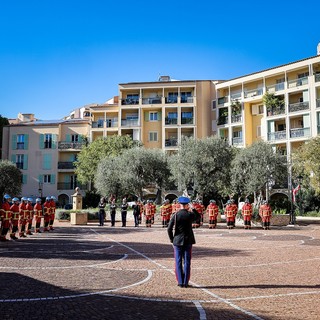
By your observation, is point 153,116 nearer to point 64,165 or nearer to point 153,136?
point 153,136

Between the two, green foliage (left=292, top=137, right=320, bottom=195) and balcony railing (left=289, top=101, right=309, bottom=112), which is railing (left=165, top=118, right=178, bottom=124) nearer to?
balcony railing (left=289, top=101, right=309, bottom=112)

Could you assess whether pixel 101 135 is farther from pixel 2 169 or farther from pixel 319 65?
pixel 319 65

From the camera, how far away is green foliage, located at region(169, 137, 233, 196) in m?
38.8

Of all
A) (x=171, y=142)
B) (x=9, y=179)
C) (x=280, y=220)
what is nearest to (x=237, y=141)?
(x=171, y=142)

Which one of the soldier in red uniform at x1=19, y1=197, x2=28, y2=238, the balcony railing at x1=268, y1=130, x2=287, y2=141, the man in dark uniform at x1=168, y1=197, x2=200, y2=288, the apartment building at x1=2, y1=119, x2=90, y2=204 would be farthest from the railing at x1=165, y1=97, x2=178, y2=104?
the man in dark uniform at x1=168, y1=197, x2=200, y2=288

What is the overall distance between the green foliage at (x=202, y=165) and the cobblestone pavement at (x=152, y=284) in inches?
908

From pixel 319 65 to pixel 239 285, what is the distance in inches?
1848

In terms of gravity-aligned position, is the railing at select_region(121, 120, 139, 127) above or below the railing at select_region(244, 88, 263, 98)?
below

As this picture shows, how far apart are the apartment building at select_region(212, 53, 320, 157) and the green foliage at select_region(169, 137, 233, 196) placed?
38.8 feet

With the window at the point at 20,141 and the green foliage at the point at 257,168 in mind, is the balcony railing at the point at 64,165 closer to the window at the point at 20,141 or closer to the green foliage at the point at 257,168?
the window at the point at 20,141

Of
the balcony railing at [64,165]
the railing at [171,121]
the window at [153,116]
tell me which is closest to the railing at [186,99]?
the railing at [171,121]

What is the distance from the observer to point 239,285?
363 inches

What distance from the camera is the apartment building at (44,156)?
206ft

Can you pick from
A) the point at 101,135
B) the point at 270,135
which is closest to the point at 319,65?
the point at 270,135
